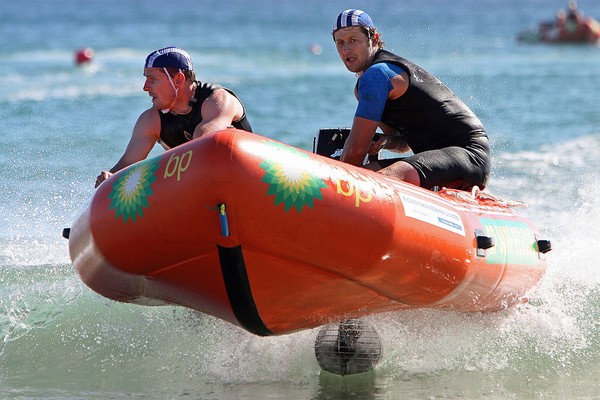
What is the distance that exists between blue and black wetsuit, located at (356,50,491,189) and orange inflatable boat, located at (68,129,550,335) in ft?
1.47

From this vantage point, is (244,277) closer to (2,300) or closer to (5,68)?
(2,300)

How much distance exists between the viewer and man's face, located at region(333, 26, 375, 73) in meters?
5.55

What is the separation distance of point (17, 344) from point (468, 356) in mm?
2478

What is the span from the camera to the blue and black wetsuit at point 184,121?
219 inches

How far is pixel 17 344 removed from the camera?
5812 mm

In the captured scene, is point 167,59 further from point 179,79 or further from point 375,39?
A: point 375,39

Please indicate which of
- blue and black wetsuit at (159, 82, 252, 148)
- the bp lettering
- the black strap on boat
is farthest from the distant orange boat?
the bp lettering

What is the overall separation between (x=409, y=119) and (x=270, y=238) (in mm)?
1622

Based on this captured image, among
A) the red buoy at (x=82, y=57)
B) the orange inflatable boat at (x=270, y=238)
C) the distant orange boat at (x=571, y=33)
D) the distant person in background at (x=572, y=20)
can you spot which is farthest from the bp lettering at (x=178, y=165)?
the distant person in background at (x=572, y=20)

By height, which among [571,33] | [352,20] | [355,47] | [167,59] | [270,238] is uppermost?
[352,20]

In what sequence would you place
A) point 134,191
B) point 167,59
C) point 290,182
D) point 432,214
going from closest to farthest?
point 290,182
point 134,191
point 432,214
point 167,59

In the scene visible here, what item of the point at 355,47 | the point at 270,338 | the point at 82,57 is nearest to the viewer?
the point at 270,338

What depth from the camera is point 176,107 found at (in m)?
5.53

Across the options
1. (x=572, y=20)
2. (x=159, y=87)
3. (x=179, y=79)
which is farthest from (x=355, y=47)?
(x=572, y=20)
